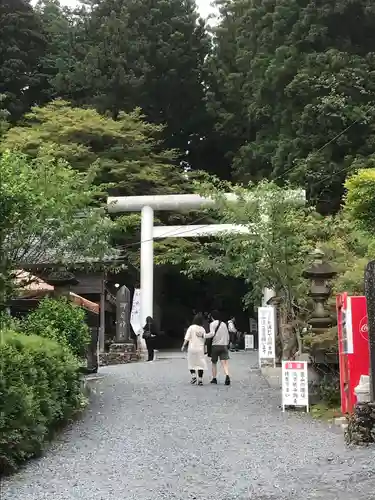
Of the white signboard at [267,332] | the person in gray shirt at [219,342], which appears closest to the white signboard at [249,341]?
the white signboard at [267,332]

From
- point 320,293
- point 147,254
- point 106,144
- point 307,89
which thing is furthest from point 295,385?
point 106,144

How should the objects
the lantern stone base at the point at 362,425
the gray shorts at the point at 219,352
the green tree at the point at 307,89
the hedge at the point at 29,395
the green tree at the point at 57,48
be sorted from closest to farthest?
1. the hedge at the point at 29,395
2. the lantern stone base at the point at 362,425
3. the gray shorts at the point at 219,352
4. the green tree at the point at 307,89
5. the green tree at the point at 57,48

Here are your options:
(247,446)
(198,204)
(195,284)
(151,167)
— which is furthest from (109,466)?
(195,284)

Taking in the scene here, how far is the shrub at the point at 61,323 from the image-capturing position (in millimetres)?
9613

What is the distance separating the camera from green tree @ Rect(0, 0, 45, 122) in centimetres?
3080

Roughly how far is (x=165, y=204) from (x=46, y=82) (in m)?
13.6

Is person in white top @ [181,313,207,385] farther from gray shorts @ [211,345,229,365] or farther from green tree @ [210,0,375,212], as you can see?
green tree @ [210,0,375,212]

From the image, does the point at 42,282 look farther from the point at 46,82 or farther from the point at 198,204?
the point at 46,82

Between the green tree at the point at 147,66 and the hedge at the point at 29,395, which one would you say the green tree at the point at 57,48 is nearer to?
the green tree at the point at 147,66

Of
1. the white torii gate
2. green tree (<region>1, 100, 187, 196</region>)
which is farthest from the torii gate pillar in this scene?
green tree (<region>1, 100, 187, 196</region>)

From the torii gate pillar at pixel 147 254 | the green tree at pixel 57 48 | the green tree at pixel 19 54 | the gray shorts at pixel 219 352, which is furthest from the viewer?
the green tree at pixel 57 48

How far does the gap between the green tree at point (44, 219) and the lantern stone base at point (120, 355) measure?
8338 mm

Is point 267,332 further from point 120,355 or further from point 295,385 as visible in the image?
point 120,355

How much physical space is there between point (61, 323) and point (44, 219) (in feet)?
6.13
